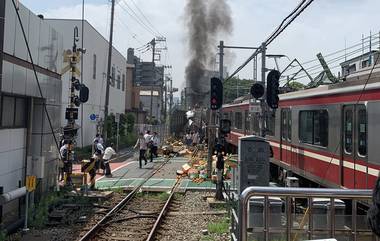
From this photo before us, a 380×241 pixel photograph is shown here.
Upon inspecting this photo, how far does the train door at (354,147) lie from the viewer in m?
9.06

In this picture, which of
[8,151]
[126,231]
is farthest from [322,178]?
[8,151]

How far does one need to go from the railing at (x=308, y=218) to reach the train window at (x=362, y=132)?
3.72m

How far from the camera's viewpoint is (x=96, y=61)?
3688cm

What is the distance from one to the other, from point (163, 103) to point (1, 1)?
67.1 metres

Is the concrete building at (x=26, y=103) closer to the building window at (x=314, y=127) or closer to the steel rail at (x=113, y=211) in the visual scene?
the steel rail at (x=113, y=211)

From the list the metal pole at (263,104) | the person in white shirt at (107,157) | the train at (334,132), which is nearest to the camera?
the train at (334,132)

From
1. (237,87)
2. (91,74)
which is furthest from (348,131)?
(237,87)

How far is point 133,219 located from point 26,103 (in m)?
3.86

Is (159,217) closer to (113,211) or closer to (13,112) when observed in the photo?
(113,211)

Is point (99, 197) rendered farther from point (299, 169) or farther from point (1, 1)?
point (1, 1)

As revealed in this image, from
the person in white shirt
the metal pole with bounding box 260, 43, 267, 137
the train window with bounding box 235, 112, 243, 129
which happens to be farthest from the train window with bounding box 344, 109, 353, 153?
the train window with bounding box 235, 112, 243, 129

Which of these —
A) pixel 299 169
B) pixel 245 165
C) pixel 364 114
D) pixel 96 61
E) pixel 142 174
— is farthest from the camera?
pixel 96 61

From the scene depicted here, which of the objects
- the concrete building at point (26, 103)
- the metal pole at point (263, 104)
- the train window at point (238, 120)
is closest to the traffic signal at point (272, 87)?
the metal pole at point (263, 104)

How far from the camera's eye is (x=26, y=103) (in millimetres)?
12422
